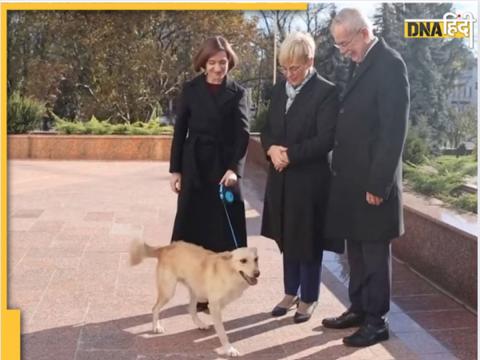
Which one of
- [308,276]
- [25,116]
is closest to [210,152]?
[308,276]

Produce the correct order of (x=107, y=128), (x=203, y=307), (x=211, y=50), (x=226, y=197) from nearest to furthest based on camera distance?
(x=211, y=50) → (x=226, y=197) → (x=203, y=307) → (x=107, y=128)

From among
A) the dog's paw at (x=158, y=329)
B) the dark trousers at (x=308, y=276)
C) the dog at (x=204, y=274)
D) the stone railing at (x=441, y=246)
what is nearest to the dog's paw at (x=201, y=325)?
the dog at (x=204, y=274)

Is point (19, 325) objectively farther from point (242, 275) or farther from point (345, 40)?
point (345, 40)

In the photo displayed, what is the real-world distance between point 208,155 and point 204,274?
626 millimetres

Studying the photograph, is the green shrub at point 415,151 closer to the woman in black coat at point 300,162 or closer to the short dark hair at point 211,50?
the woman in black coat at point 300,162

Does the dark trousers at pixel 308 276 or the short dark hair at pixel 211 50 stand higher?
the short dark hair at pixel 211 50

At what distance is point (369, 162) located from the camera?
332 centimetres

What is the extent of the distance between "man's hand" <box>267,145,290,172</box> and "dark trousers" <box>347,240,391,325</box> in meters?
0.50

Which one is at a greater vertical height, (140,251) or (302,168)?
(302,168)

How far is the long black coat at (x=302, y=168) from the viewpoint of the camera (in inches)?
137

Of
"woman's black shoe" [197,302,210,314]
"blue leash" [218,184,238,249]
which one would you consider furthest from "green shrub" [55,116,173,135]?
"blue leash" [218,184,238,249]

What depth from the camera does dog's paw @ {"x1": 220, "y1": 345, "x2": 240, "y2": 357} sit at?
3.33 metres

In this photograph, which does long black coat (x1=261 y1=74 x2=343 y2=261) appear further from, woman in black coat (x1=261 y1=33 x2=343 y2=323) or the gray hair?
the gray hair

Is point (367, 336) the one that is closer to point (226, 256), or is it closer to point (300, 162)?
point (226, 256)
